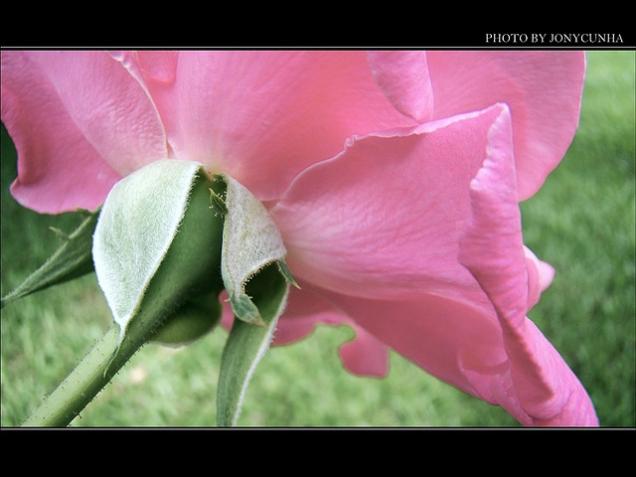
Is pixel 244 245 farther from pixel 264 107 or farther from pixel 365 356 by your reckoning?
pixel 365 356

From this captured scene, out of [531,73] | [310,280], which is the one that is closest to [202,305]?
[310,280]

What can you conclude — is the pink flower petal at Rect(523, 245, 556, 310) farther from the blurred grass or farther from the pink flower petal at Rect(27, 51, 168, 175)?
the blurred grass

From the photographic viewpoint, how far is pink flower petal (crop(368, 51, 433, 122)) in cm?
26

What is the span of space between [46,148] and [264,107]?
13 cm

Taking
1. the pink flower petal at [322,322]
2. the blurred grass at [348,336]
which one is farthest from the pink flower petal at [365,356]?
the blurred grass at [348,336]

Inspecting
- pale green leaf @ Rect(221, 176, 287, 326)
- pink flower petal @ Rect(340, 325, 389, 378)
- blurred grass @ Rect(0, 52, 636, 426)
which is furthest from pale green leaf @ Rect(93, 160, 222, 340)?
blurred grass @ Rect(0, 52, 636, 426)

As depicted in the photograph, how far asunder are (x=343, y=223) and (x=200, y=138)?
2.3 inches

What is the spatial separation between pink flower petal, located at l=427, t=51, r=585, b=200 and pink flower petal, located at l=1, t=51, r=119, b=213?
148mm

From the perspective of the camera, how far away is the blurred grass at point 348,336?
0.74 meters

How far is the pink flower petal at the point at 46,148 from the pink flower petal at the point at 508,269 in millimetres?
182

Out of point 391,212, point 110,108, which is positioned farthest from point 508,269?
point 110,108

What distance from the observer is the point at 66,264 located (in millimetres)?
324

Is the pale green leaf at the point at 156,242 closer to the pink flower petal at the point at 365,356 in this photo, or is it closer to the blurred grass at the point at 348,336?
the pink flower petal at the point at 365,356
